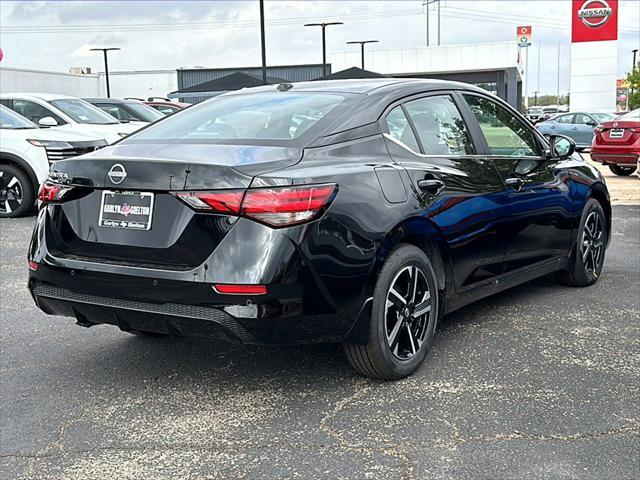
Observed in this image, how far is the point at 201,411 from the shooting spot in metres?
3.65

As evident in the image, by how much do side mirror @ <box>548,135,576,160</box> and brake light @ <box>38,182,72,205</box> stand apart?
3.34 meters

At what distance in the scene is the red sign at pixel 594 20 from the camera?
33.8m

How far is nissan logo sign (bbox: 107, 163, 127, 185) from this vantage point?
354cm

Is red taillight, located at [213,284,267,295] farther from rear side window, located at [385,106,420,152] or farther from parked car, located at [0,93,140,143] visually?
parked car, located at [0,93,140,143]

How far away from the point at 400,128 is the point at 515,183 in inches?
41.8

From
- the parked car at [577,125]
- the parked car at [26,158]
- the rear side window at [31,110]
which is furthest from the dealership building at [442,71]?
the parked car at [26,158]

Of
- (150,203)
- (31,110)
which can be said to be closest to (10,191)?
(31,110)

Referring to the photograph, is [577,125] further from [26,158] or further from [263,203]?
[263,203]

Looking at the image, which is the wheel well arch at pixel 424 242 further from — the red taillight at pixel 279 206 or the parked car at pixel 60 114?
the parked car at pixel 60 114

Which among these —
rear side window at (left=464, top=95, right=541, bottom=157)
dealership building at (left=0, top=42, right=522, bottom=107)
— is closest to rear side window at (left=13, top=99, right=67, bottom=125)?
rear side window at (left=464, top=95, right=541, bottom=157)

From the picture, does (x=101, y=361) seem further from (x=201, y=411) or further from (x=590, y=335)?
(x=590, y=335)

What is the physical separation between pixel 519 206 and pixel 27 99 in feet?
32.2

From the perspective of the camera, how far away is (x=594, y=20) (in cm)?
3409

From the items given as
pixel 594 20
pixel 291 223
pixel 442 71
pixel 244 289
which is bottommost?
pixel 244 289
